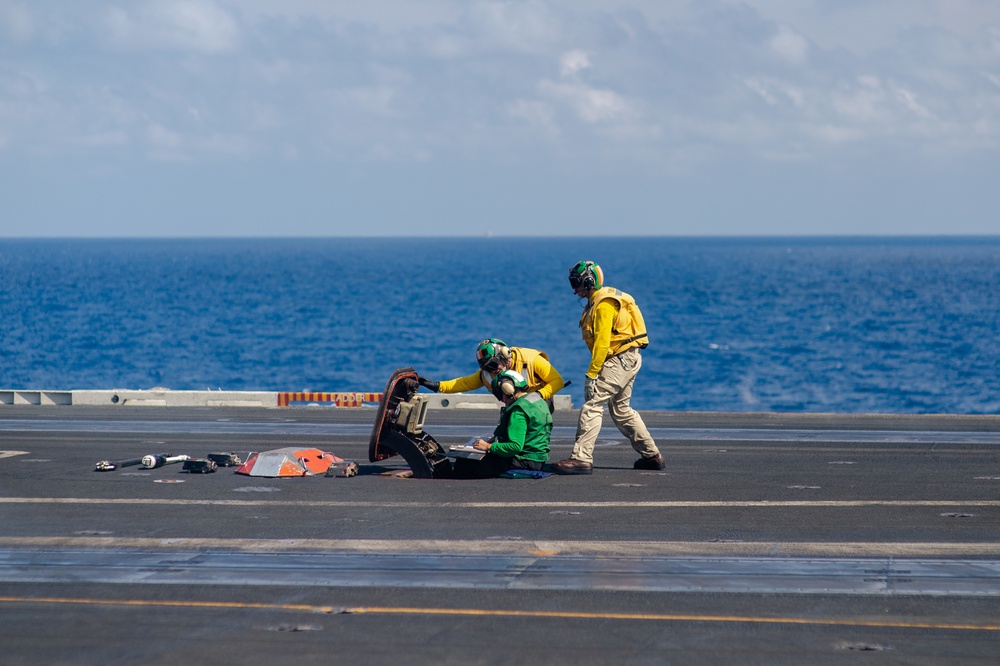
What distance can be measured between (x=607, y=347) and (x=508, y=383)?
1.14m

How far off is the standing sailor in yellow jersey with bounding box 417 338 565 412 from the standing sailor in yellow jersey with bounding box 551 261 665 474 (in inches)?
17.1

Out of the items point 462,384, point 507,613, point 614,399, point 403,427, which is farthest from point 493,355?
point 507,613

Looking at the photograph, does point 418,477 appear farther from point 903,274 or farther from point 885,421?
point 903,274

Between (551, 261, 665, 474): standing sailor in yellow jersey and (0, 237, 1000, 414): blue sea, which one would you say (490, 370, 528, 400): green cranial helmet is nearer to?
(551, 261, 665, 474): standing sailor in yellow jersey

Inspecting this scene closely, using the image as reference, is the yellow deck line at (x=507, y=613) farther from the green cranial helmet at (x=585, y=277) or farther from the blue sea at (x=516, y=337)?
the blue sea at (x=516, y=337)

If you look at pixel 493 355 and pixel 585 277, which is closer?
pixel 493 355

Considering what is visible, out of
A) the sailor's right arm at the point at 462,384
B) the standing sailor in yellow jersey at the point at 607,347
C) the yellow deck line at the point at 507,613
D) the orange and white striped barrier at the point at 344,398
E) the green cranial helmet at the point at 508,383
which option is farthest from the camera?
the orange and white striped barrier at the point at 344,398

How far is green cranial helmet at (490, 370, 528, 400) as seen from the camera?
41.6 ft

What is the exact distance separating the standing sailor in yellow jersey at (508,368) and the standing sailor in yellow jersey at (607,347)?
0.43 metres

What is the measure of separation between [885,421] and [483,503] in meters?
10.3

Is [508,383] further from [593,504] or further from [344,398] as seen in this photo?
[344,398]

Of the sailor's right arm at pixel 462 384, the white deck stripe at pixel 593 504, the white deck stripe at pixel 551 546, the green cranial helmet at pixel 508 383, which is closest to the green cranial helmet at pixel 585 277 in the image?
the green cranial helmet at pixel 508 383

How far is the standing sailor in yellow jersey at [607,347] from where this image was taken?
1293 cm

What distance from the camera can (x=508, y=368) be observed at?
12.9 m
